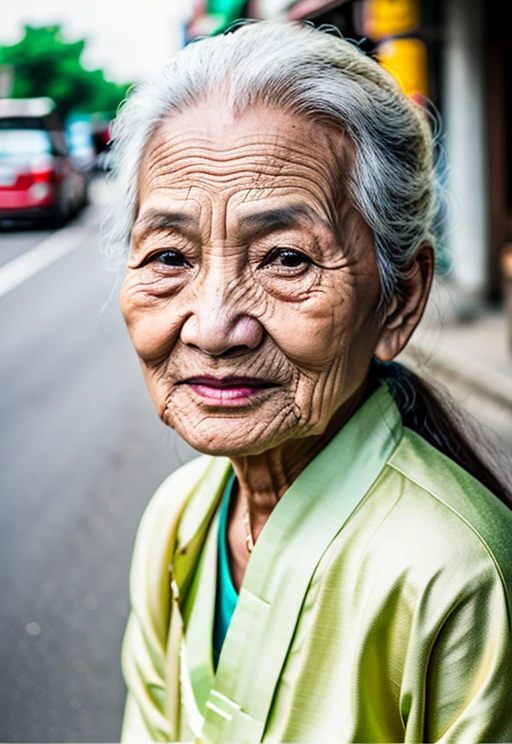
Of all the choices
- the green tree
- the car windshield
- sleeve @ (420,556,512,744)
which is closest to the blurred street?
sleeve @ (420,556,512,744)

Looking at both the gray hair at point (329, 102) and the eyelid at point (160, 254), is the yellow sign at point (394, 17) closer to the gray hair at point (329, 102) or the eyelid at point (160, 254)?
the gray hair at point (329, 102)

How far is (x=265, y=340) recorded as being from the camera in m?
1.13

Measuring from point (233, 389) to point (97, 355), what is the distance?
6840 millimetres

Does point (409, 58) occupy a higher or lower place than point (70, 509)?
higher

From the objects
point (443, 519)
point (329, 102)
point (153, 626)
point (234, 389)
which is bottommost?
point (153, 626)

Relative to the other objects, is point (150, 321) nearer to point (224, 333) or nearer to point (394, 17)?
point (224, 333)

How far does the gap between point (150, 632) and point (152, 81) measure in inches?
36.6

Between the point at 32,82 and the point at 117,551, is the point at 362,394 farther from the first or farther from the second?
the point at 32,82

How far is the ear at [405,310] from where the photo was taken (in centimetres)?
126

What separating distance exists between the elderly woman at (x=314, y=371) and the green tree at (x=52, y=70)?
25690mm

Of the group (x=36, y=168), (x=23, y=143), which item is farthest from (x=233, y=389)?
(x=23, y=143)

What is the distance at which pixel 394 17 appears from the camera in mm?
8875

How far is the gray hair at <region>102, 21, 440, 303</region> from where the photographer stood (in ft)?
3.62

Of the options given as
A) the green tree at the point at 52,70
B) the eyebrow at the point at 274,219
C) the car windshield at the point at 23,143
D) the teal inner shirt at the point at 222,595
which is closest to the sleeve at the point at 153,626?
the teal inner shirt at the point at 222,595
